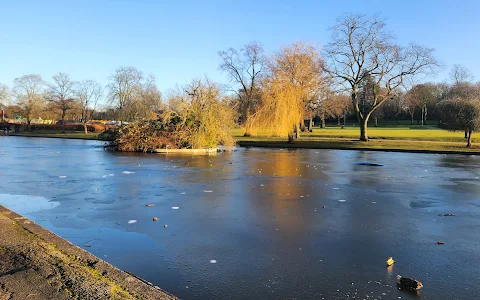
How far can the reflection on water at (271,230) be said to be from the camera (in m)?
4.50

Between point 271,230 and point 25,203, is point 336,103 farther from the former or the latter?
point 271,230

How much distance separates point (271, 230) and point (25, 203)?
5710 millimetres

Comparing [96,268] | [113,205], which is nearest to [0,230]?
[96,268]

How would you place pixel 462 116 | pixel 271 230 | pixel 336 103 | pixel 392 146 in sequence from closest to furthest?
pixel 271 230, pixel 462 116, pixel 392 146, pixel 336 103

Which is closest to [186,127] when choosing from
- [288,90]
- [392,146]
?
[288,90]

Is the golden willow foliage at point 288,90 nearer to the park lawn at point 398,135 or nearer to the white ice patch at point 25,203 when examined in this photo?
the park lawn at point 398,135

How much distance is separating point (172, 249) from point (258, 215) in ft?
8.16

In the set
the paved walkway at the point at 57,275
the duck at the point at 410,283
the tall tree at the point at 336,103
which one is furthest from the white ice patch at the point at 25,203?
the tall tree at the point at 336,103

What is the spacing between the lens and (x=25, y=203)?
8711mm

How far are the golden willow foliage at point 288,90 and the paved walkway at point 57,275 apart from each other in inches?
1081

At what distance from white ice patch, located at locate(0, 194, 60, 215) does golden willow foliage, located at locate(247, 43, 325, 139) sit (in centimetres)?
2407

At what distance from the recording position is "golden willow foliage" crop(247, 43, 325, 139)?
105ft

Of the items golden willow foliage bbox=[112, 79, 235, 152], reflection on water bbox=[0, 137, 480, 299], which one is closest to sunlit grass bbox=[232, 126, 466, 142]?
golden willow foliage bbox=[112, 79, 235, 152]

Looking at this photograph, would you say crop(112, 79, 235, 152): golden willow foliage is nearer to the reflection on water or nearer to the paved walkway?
the reflection on water
